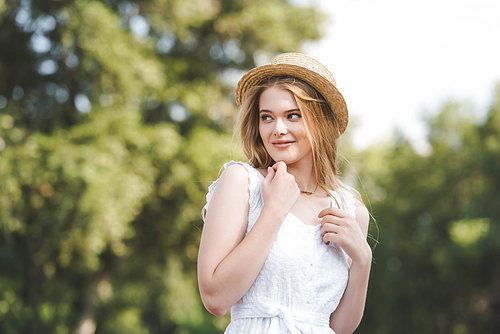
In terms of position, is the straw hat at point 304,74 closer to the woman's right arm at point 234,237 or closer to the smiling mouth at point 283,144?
the smiling mouth at point 283,144

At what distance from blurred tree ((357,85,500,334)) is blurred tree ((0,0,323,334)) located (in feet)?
27.1

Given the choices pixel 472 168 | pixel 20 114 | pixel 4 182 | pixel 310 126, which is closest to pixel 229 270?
pixel 310 126

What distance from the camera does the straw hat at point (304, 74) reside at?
2.05 meters

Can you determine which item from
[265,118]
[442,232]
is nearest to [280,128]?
[265,118]

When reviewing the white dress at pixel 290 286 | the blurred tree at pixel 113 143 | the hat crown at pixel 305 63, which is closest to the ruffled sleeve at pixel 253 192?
the white dress at pixel 290 286

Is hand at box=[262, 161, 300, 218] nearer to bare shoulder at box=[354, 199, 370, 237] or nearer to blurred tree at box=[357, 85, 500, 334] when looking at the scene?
bare shoulder at box=[354, 199, 370, 237]

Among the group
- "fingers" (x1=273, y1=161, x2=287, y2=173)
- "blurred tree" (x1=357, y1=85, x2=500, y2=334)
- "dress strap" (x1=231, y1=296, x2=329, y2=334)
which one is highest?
"blurred tree" (x1=357, y1=85, x2=500, y2=334)

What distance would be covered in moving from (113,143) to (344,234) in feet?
23.9

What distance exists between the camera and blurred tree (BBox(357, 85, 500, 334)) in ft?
49.6

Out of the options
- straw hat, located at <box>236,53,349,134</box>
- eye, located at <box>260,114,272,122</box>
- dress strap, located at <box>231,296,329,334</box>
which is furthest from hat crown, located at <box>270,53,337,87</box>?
dress strap, located at <box>231,296,329,334</box>

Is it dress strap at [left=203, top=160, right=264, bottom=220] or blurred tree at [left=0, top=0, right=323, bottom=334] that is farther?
blurred tree at [left=0, top=0, right=323, bottom=334]

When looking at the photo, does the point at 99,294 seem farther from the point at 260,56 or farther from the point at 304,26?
the point at 304,26

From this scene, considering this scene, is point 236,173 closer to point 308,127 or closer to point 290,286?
point 308,127

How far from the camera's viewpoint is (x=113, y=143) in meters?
8.60
